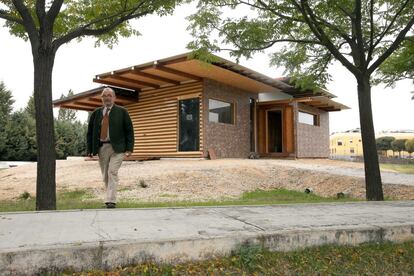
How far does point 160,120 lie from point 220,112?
296 centimetres

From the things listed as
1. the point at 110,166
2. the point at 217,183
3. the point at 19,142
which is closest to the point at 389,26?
the point at 217,183

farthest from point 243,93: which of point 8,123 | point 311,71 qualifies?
point 8,123

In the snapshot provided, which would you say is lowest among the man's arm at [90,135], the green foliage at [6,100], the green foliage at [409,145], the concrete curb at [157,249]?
the concrete curb at [157,249]

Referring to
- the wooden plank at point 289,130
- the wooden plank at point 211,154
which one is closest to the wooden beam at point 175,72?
the wooden plank at point 211,154

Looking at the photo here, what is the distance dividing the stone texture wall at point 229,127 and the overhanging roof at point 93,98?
4517mm

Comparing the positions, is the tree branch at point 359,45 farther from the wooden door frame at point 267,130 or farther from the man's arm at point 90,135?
the wooden door frame at point 267,130

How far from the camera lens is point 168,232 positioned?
3627 mm

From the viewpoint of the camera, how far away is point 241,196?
9891 millimetres

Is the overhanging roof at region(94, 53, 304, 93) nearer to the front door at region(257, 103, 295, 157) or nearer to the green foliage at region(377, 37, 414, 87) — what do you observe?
the front door at region(257, 103, 295, 157)

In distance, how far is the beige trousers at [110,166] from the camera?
19.8 ft

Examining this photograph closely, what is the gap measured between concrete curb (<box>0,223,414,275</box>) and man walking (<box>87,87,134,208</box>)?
2986 millimetres

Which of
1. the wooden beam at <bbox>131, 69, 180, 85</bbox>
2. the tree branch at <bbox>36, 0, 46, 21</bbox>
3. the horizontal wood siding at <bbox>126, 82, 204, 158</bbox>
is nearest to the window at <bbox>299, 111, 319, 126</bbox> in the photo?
the horizontal wood siding at <bbox>126, 82, 204, 158</bbox>

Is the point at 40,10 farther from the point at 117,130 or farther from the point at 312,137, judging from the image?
the point at 312,137

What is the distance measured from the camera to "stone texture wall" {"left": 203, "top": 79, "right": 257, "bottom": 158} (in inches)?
677
